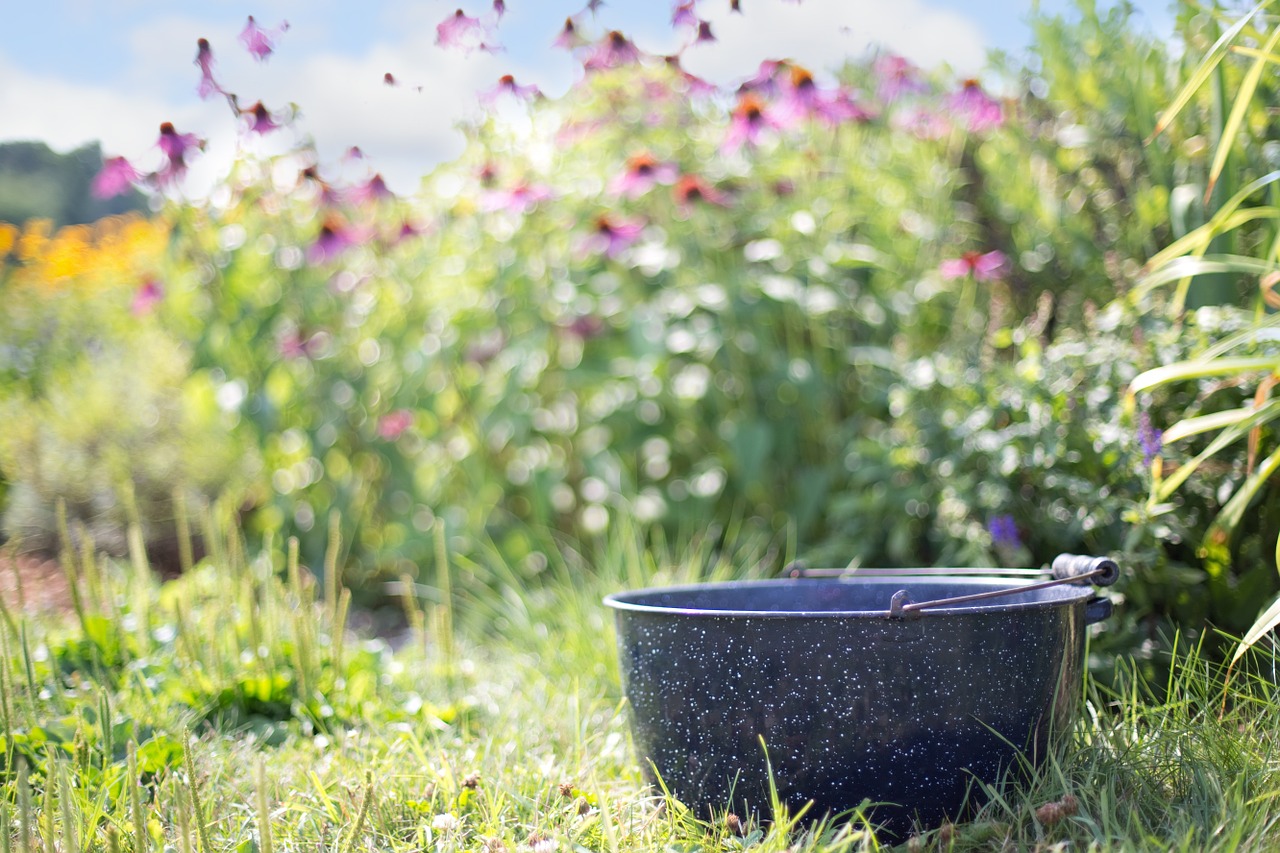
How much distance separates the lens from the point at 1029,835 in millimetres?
1288

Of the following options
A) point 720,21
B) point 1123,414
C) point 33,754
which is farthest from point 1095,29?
point 33,754

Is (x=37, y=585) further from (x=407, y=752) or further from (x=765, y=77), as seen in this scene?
(x=765, y=77)

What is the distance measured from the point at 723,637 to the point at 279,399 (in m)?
2.23

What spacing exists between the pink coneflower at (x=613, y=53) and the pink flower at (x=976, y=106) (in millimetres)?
873

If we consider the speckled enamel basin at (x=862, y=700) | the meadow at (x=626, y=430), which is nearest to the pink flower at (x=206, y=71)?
the meadow at (x=626, y=430)

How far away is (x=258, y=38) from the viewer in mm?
2043

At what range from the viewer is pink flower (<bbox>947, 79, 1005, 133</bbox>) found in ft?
8.87

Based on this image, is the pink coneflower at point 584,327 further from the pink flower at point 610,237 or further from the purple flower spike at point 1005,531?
the purple flower spike at point 1005,531

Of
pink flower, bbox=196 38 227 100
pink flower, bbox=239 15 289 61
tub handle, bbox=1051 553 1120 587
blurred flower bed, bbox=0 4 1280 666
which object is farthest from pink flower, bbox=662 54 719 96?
tub handle, bbox=1051 553 1120 587

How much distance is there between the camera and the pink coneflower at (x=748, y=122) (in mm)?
2650

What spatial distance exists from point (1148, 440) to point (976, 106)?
1.34 metres

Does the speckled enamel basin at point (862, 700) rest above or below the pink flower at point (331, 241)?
below

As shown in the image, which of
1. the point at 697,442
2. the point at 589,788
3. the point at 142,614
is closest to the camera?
the point at 589,788

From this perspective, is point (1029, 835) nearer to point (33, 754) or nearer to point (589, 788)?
point (589, 788)
